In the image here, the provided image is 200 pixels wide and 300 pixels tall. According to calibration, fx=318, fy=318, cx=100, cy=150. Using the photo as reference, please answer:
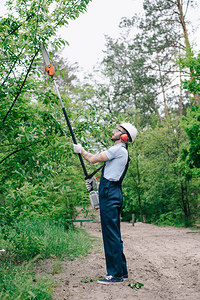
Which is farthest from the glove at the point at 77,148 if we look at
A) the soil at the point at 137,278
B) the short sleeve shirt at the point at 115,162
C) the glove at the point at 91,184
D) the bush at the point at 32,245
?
the soil at the point at 137,278

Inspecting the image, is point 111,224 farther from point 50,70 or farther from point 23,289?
point 50,70

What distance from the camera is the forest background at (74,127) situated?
421 centimetres

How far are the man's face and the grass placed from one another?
1.97 meters

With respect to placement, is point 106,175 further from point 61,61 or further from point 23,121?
point 61,61

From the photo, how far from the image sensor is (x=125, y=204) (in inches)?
924

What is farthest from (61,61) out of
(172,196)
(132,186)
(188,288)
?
(188,288)

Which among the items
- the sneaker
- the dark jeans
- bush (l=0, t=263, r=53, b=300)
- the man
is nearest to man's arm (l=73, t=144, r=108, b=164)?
the man

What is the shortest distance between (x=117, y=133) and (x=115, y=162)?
0.53 metres

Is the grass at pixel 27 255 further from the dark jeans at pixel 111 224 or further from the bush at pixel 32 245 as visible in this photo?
the dark jeans at pixel 111 224

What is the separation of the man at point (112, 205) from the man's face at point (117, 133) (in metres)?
0.20

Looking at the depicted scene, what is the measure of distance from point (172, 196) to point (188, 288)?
48.8ft

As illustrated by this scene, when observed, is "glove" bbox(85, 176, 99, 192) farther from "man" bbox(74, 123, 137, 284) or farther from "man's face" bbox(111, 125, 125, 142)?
"man's face" bbox(111, 125, 125, 142)

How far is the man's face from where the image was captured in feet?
16.1

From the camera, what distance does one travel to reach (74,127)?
5012mm
